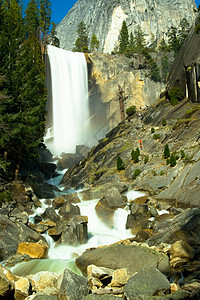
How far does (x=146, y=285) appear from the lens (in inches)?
330

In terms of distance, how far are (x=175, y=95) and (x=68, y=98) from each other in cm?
3216

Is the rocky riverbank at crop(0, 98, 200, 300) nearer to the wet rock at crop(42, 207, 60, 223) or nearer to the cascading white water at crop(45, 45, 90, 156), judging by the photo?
the wet rock at crop(42, 207, 60, 223)

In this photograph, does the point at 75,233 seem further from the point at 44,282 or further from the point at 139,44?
the point at 139,44

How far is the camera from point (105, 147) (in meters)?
37.0

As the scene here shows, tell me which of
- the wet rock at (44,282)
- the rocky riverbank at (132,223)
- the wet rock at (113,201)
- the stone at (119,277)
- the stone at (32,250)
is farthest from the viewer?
the wet rock at (113,201)

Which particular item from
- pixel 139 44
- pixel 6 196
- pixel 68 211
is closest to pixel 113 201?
pixel 68 211

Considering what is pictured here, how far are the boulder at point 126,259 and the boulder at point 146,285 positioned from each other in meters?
1.11

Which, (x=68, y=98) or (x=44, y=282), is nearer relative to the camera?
(x=44, y=282)

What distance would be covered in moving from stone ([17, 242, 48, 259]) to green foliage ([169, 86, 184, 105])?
27.7 metres

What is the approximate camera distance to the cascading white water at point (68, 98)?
6066 centimetres

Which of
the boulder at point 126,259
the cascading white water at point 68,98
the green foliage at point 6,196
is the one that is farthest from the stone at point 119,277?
the cascading white water at point 68,98

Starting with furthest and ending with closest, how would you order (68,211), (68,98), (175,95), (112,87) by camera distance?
(68,98)
(112,87)
(175,95)
(68,211)

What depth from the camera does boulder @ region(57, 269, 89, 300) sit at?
28.0ft

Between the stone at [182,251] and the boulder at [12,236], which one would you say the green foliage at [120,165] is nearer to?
the boulder at [12,236]
